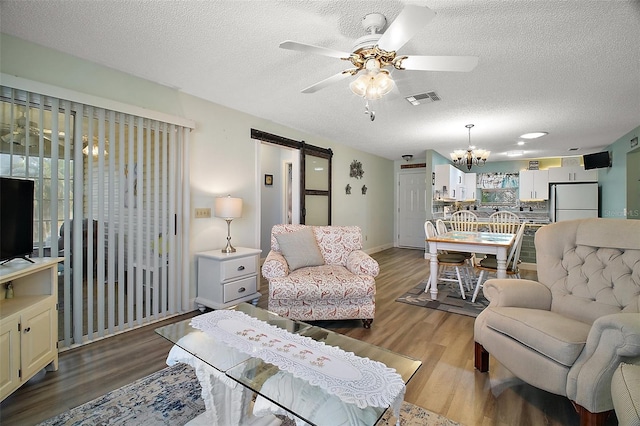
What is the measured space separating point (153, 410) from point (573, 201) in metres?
8.72

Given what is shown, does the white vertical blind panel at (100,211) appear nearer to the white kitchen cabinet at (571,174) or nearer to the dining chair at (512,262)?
the dining chair at (512,262)

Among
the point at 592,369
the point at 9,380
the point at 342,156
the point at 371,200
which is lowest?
the point at 9,380

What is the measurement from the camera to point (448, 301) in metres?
3.55

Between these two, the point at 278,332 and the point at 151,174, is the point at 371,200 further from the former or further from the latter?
the point at 278,332

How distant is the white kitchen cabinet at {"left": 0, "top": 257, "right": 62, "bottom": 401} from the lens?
1592 millimetres

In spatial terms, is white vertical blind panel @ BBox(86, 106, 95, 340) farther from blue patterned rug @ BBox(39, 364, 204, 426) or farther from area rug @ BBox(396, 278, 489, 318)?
area rug @ BBox(396, 278, 489, 318)

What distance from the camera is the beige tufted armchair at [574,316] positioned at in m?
1.35

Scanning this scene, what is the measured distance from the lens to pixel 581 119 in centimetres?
406

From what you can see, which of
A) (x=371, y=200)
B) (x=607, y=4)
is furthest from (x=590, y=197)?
(x=607, y=4)

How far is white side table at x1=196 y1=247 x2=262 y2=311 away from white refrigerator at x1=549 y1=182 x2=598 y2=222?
24.0 feet

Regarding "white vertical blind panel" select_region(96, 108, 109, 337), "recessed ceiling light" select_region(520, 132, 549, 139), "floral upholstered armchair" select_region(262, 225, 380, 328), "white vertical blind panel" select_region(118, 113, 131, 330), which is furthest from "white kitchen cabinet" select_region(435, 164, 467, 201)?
"white vertical blind panel" select_region(96, 108, 109, 337)

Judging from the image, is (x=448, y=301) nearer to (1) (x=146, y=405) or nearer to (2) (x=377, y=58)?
(2) (x=377, y=58)

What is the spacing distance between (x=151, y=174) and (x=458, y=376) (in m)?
3.13

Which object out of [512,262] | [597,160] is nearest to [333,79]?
[512,262]
